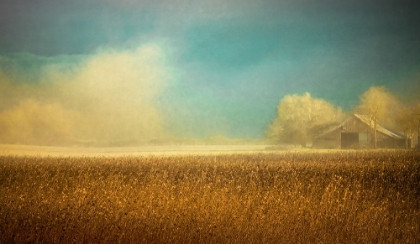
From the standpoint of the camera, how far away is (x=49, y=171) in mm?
10445

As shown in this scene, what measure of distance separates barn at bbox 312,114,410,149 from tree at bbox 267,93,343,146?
199 cm

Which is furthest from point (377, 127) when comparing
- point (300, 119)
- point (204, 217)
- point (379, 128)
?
point (204, 217)

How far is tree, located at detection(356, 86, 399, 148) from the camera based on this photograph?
30.2 metres

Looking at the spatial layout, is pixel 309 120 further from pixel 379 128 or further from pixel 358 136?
pixel 379 128

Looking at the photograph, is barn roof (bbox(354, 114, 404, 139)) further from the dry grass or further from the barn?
the dry grass

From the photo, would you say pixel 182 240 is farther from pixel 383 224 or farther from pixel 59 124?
pixel 59 124

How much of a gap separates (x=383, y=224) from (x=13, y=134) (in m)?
22.9

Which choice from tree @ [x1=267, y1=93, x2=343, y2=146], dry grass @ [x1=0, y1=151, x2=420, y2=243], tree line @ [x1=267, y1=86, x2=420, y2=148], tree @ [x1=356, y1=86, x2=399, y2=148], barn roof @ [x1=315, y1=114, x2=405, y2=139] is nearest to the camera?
dry grass @ [x1=0, y1=151, x2=420, y2=243]

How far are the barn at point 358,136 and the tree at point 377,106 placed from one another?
1.17 ft

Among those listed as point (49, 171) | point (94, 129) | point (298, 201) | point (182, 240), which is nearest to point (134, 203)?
point (182, 240)

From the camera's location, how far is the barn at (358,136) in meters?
31.5

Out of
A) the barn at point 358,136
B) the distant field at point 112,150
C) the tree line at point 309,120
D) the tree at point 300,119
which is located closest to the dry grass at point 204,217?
the distant field at point 112,150

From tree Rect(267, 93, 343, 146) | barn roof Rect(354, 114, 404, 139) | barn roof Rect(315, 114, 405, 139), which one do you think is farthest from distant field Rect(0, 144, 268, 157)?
barn roof Rect(354, 114, 404, 139)

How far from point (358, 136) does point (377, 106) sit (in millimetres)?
2637
